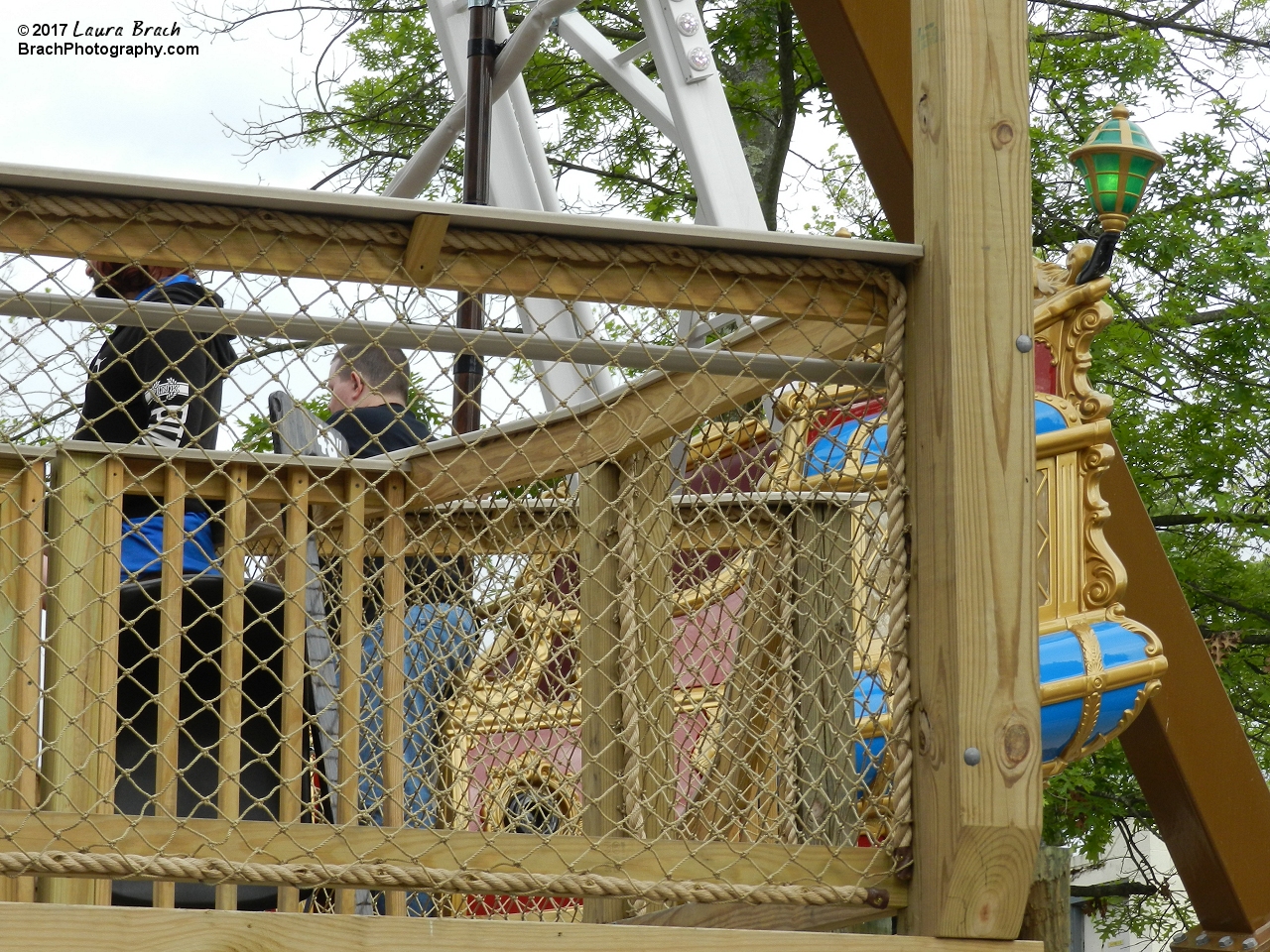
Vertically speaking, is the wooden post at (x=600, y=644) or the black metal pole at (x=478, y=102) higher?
the black metal pole at (x=478, y=102)

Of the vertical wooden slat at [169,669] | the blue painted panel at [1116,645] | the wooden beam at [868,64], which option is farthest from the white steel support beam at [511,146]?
the vertical wooden slat at [169,669]

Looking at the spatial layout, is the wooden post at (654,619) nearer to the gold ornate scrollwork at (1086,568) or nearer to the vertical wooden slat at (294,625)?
the vertical wooden slat at (294,625)

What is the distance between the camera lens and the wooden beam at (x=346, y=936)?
7.25 ft

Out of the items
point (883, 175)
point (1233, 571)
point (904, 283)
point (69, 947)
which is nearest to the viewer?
point (69, 947)

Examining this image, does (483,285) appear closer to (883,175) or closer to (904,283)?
(904,283)

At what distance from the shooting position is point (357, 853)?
256cm

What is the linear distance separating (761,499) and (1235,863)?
11.9 feet

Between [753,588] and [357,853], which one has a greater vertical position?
[753,588]

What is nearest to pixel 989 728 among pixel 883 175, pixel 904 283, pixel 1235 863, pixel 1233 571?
pixel 904 283

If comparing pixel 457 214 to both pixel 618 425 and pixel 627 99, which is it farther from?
pixel 627 99

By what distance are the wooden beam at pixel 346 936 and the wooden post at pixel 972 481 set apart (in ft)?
0.51

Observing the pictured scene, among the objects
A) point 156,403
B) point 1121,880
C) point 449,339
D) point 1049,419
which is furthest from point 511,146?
point 1121,880

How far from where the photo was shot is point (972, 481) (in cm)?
255

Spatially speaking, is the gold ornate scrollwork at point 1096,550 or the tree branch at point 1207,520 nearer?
the gold ornate scrollwork at point 1096,550
